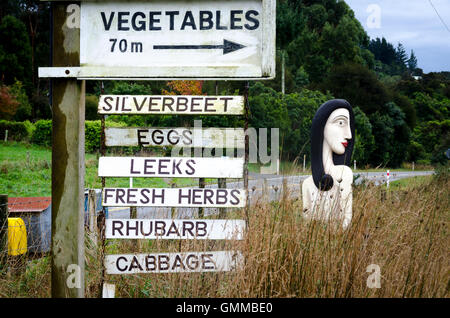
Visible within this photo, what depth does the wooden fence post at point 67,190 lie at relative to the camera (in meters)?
3.14

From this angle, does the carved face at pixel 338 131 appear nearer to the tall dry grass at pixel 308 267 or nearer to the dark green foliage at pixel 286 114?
the tall dry grass at pixel 308 267

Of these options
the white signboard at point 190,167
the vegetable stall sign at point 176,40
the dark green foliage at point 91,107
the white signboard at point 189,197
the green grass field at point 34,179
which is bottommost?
the green grass field at point 34,179

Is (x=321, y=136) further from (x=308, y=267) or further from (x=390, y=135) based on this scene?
(x=390, y=135)

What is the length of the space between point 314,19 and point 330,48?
6235 mm

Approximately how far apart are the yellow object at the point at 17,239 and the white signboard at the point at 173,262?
211 cm

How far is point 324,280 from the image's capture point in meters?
3.26

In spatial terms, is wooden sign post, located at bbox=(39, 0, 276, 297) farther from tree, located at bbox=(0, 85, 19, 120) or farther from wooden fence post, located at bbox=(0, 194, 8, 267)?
tree, located at bbox=(0, 85, 19, 120)

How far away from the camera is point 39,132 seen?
25.8 metres

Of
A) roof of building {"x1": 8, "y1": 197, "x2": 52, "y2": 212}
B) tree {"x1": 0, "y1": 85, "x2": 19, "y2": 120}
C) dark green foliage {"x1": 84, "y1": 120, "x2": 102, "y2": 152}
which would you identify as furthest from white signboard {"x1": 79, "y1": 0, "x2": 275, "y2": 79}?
tree {"x1": 0, "y1": 85, "x2": 19, "y2": 120}

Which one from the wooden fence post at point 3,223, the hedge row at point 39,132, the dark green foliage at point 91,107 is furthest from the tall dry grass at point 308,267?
the dark green foliage at point 91,107

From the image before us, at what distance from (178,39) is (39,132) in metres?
24.3

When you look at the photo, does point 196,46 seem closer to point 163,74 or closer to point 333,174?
point 163,74

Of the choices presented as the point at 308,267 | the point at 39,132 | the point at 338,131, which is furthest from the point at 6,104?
the point at 308,267
